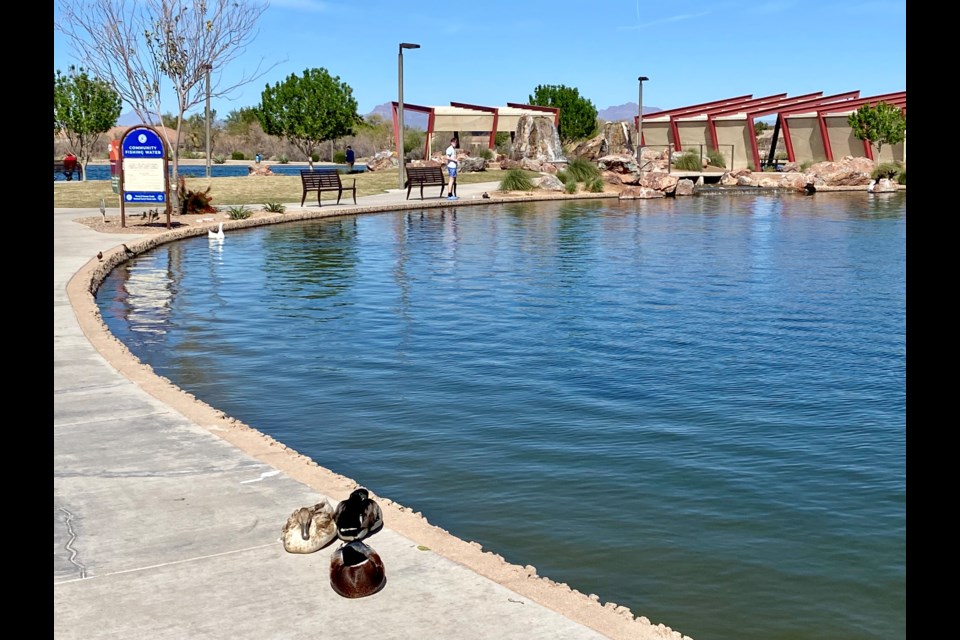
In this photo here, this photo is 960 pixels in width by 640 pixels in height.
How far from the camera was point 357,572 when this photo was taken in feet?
13.9

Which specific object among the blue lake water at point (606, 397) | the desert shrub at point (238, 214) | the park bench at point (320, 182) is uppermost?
the park bench at point (320, 182)

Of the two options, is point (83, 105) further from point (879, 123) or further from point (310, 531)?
point (310, 531)

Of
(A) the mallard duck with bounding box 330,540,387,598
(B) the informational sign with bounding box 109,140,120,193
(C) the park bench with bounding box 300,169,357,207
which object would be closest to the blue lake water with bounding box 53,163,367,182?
(C) the park bench with bounding box 300,169,357,207

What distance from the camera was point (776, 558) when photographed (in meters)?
5.62

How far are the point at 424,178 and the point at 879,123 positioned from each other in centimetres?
3249

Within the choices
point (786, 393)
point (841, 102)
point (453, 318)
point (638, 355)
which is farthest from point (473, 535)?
point (841, 102)

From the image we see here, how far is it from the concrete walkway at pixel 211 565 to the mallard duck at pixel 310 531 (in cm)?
4

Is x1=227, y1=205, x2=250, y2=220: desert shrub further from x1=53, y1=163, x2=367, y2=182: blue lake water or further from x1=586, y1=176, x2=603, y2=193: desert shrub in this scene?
x1=53, y1=163, x2=367, y2=182: blue lake water

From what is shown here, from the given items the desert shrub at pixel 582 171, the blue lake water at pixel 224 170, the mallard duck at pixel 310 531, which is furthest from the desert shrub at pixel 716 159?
the mallard duck at pixel 310 531

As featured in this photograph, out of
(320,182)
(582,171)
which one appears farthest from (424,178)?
(582,171)

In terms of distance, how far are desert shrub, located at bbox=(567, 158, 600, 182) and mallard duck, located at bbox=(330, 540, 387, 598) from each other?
38972mm

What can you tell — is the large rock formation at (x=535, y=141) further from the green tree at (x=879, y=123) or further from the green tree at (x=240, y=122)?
the green tree at (x=240, y=122)

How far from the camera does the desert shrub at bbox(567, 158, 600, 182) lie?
141ft

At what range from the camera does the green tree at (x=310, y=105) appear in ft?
202
